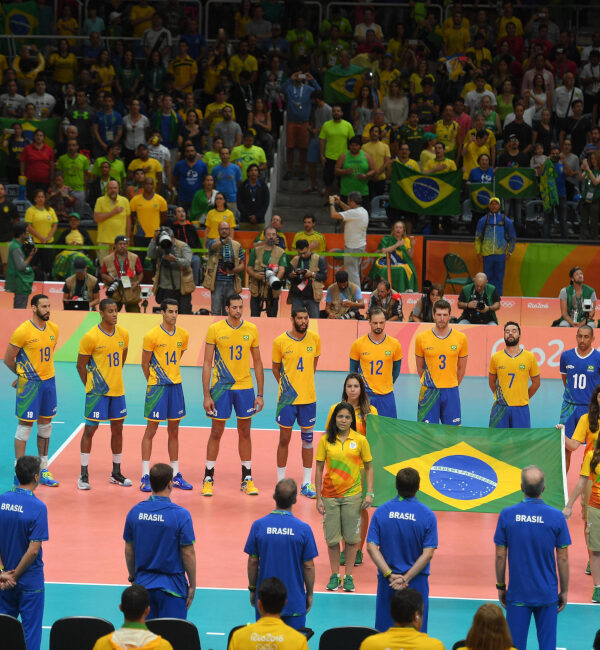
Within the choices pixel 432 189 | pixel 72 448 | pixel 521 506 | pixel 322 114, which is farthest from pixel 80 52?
pixel 521 506

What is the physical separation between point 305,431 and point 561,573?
5.50m

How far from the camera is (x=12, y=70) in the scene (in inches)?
1045

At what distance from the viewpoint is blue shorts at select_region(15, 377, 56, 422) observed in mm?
13664

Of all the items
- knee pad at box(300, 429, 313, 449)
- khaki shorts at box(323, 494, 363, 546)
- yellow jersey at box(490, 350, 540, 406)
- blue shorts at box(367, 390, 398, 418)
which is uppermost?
yellow jersey at box(490, 350, 540, 406)

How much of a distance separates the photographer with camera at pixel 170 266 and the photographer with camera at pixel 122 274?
357 mm

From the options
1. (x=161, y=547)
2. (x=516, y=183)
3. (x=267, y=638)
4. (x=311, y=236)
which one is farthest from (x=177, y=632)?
(x=516, y=183)

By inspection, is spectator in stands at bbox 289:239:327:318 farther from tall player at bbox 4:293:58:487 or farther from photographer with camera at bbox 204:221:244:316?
tall player at bbox 4:293:58:487

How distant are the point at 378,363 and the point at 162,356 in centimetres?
270

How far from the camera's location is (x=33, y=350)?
13562mm

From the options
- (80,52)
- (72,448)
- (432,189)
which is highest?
(80,52)

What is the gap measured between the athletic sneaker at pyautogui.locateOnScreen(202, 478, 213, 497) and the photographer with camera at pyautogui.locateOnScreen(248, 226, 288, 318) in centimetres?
635

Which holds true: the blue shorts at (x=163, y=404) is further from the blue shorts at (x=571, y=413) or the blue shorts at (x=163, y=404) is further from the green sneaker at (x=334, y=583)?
the blue shorts at (x=571, y=413)

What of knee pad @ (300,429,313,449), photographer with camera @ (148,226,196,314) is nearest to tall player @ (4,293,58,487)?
knee pad @ (300,429,313,449)

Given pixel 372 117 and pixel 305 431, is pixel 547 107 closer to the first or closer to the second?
pixel 372 117
